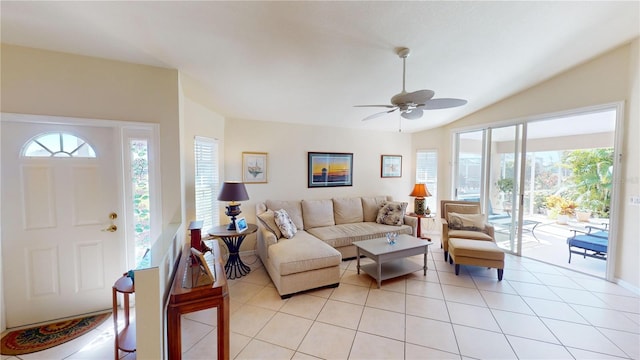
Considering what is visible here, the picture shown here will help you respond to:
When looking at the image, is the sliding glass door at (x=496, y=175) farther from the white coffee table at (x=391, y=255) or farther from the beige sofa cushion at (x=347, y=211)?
the beige sofa cushion at (x=347, y=211)

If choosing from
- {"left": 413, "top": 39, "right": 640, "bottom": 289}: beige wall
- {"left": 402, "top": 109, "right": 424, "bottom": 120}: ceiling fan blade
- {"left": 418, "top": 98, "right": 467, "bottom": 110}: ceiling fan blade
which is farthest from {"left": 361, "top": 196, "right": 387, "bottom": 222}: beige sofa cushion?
{"left": 413, "top": 39, "right": 640, "bottom": 289}: beige wall

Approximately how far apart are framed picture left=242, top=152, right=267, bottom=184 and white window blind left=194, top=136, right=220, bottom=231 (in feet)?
1.47

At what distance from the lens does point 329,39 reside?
2.12m

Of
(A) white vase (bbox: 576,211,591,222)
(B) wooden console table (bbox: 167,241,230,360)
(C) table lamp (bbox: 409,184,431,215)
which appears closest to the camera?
(B) wooden console table (bbox: 167,241,230,360)

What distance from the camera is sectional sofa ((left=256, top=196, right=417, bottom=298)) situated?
2717 mm

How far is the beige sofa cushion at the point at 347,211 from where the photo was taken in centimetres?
447

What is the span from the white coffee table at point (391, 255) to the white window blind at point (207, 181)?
90.6 inches

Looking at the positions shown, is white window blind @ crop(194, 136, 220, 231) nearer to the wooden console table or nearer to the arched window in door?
the arched window in door

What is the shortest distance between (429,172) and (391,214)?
174 cm

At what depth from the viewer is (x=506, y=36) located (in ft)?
7.63

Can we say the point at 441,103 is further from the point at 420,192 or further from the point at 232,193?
the point at 232,193

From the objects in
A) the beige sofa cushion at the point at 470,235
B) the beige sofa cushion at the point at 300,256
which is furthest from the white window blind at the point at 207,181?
the beige sofa cushion at the point at 470,235

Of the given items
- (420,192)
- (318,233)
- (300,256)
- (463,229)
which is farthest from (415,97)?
(420,192)

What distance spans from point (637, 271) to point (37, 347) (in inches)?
239
